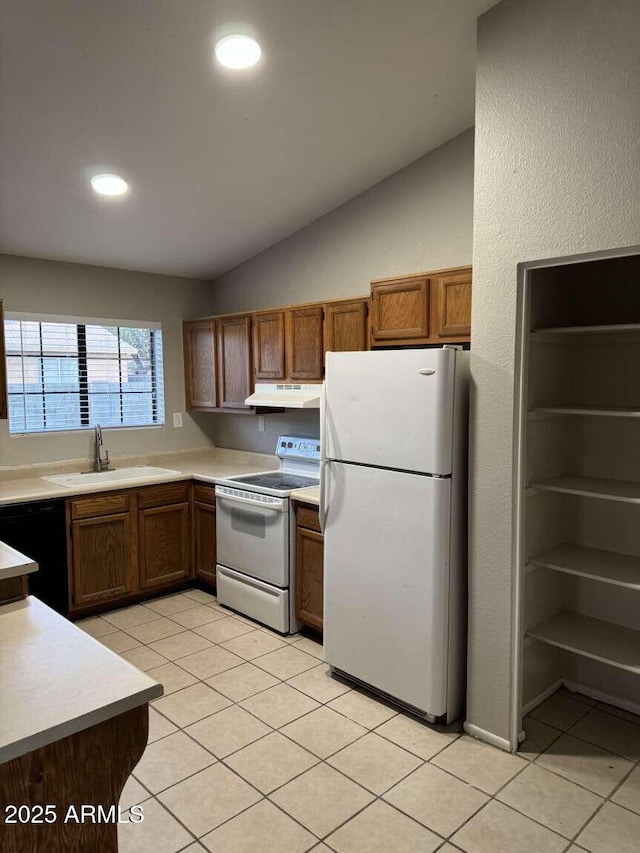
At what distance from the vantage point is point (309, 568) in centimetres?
345

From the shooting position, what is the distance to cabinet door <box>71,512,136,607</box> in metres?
3.71

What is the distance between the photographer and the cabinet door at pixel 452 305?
112 inches

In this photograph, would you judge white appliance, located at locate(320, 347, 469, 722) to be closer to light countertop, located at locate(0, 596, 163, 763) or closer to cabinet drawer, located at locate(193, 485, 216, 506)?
cabinet drawer, located at locate(193, 485, 216, 506)

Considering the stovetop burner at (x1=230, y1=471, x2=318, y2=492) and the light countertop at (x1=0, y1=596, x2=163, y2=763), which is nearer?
the light countertop at (x1=0, y1=596, x2=163, y2=763)

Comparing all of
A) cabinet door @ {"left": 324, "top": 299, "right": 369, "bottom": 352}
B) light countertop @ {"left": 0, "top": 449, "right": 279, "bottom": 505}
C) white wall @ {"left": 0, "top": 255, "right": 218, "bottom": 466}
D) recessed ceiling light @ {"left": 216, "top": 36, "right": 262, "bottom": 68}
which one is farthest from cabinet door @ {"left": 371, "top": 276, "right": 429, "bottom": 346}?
white wall @ {"left": 0, "top": 255, "right": 218, "bottom": 466}

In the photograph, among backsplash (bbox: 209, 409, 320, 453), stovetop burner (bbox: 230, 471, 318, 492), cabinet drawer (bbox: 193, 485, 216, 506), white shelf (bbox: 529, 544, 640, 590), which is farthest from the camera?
backsplash (bbox: 209, 409, 320, 453)

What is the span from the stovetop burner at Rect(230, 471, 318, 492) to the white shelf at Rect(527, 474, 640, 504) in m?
1.59

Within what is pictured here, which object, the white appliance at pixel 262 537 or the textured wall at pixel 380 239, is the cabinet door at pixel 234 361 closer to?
the textured wall at pixel 380 239

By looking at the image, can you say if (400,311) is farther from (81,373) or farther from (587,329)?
(81,373)

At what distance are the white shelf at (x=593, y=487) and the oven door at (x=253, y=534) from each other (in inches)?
58.2

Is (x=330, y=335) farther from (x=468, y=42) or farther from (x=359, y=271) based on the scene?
(x=468, y=42)

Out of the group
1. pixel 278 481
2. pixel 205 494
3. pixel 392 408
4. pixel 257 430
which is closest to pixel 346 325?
pixel 392 408

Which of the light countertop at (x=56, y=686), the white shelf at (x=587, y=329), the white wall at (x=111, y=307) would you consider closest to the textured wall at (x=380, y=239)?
the white wall at (x=111, y=307)

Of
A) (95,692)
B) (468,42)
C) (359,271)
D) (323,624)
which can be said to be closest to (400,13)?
(468,42)
